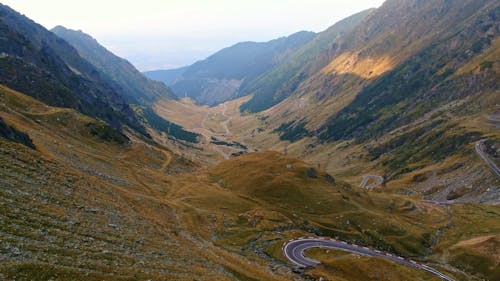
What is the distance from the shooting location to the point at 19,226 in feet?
157

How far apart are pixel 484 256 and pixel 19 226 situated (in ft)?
464

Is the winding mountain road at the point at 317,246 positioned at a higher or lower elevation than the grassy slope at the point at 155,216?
A: lower

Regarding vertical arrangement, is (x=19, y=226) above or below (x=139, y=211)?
above

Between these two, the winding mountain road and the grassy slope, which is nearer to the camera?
the grassy slope

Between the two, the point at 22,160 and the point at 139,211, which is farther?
the point at 139,211

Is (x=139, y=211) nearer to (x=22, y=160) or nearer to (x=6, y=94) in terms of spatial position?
(x=22, y=160)

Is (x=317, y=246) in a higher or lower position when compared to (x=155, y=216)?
lower

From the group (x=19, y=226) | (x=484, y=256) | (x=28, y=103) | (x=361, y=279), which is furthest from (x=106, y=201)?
(x=484, y=256)

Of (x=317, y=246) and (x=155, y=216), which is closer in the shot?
(x=155, y=216)

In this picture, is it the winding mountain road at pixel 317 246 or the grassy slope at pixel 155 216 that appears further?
the winding mountain road at pixel 317 246

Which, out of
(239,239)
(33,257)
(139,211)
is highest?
(33,257)

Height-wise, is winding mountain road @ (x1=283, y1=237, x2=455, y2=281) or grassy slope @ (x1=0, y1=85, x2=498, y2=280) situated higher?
grassy slope @ (x1=0, y1=85, x2=498, y2=280)

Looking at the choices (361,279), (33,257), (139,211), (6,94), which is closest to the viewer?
(33,257)

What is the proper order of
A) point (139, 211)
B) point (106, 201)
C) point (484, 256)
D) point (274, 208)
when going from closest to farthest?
1. point (106, 201)
2. point (139, 211)
3. point (484, 256)
4. point (274, 208)
